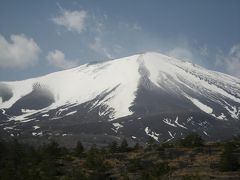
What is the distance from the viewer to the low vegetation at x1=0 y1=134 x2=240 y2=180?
27938 mm

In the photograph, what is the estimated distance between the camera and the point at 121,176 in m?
29.5

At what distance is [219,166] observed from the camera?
93.4ft

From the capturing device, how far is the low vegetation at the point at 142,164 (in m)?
27.9

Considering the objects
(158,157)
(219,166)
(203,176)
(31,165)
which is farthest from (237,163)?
(31,165)

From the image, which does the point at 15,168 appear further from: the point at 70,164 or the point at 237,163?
the point at 237,163

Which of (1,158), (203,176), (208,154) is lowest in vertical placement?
(203,176)

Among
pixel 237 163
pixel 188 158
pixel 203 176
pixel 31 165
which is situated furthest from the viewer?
pixel 31 165

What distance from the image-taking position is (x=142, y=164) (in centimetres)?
3159

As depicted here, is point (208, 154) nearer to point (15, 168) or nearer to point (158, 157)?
point (158, 157)

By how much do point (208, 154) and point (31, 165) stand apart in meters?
13.9

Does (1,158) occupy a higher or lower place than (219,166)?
higher

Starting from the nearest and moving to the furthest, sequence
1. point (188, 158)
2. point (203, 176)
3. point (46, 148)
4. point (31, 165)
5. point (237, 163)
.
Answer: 1. point (203, 176)
2. point (237, 163)
3. point (188, 158)
4. point (31, 165)
5. point (46, 148)

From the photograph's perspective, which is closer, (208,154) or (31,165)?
(208,154)

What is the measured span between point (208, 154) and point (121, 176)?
7.15m
